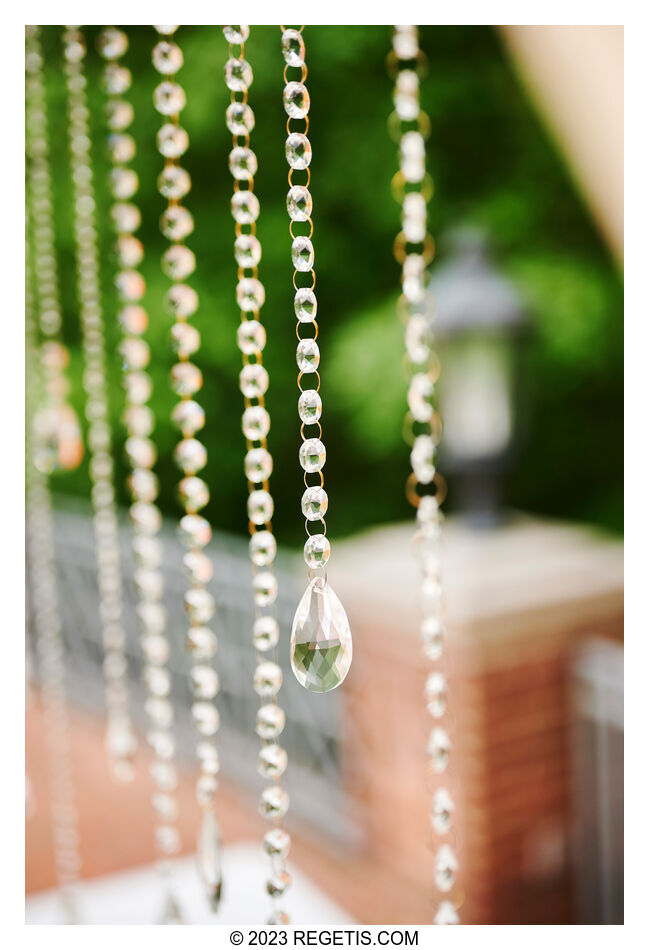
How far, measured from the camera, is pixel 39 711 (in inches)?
167

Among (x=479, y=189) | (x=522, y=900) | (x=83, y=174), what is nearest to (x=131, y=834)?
(x=522, y=900)

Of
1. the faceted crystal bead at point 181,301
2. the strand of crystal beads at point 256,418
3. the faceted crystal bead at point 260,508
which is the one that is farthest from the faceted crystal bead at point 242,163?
the faceted crystal bead at point 260,508

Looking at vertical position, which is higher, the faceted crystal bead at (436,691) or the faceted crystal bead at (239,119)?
the faceted crystal bead at (239,119)

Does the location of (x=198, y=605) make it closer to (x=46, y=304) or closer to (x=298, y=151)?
(x=298, y=151)

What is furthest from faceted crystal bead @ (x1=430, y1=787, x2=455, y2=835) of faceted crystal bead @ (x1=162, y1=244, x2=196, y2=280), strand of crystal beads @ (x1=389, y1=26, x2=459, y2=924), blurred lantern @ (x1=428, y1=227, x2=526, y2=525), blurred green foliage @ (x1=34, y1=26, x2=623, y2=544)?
blurred green foliage @ (x1=34, y1=26, x2=623, y2=544)

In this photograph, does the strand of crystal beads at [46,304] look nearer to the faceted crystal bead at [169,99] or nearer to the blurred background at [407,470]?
the faceted crystal bead at [169,99]

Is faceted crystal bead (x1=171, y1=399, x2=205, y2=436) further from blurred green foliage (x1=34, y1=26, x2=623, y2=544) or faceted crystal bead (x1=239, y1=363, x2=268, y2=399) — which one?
blurred green foliage (x1=34, y1=26, x2=623, y2=544)

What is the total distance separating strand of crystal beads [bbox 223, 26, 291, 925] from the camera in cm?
58

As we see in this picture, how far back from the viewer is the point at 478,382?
2.64 m

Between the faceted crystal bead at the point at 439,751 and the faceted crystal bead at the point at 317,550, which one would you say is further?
the faceted crystal bead at the point at 439,751

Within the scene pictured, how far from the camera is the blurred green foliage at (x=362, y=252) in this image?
425 cm

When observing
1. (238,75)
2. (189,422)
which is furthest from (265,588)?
(238,75)

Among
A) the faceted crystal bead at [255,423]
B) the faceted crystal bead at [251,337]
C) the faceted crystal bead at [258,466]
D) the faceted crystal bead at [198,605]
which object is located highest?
the faceted crystal bead at [251,337]
